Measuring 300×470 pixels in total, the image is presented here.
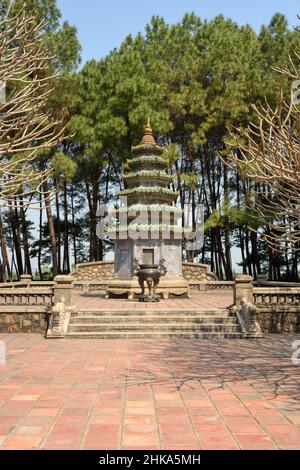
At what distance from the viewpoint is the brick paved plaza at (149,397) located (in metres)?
5.30

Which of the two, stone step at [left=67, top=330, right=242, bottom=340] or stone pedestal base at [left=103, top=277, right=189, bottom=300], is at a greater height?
stone pedestal base at [left=103, top=277, right=189, bottom=300]

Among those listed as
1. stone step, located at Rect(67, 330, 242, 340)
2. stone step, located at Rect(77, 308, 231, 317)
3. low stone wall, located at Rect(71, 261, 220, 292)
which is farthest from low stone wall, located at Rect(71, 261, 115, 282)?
stone step, located at Rect(67, 330, 242, 340)

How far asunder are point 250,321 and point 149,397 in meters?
6.84

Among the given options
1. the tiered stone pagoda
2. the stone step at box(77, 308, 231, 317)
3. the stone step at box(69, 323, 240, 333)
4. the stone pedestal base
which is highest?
the tiered stone pagoda

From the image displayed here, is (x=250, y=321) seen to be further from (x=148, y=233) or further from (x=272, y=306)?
(x=148, y=233)

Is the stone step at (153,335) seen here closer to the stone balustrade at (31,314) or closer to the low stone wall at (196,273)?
the stone balustrade at (31,314)

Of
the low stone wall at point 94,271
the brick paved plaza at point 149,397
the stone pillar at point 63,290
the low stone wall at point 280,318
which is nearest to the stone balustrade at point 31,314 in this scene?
the stone pillar at point 63,290

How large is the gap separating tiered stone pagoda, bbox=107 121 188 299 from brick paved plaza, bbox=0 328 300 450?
9884 mm

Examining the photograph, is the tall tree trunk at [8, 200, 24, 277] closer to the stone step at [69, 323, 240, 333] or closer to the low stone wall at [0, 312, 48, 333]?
the low stone wall at [0, 312, 48, 333]

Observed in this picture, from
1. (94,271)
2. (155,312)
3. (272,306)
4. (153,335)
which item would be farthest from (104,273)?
(272,306)

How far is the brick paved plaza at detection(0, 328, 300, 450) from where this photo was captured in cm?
530

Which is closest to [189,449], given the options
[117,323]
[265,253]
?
[117,323]

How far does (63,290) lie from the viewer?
14750 mm
